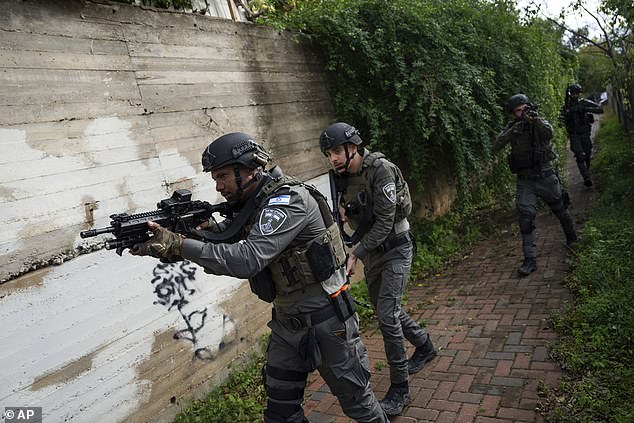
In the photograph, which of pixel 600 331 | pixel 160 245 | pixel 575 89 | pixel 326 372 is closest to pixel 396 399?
pixel 326 372

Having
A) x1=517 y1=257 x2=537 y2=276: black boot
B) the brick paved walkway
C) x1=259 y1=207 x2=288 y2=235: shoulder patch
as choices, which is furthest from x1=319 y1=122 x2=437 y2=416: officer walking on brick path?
x1=517 y1=257 x2=537 y2=276: black boot

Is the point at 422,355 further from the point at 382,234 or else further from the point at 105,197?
the point at 105,197

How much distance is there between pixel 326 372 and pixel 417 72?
14.1 ft

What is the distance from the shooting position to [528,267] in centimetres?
486

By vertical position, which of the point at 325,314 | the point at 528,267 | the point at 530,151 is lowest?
the point at 528,267

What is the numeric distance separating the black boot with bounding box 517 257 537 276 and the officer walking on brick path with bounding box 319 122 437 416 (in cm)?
188

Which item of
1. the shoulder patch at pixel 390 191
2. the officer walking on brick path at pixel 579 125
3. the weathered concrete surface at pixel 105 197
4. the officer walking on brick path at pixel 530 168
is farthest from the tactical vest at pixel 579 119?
the weathered concrete surface at pixel 105 197

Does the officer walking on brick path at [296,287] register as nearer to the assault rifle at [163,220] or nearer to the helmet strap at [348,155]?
the assault rifle at [163,220]

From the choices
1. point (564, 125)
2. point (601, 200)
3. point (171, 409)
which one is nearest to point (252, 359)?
point (171, 409)

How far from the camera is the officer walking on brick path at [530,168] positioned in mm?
4812

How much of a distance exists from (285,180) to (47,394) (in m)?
1.97

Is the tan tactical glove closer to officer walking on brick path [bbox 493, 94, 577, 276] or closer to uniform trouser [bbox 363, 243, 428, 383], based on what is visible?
uniform trouser [bbox 363, 243, 428, 383]

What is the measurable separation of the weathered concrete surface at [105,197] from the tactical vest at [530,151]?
10.3 ft

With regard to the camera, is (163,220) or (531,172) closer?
(163,220)
